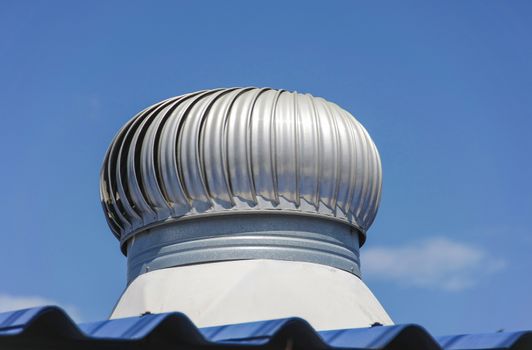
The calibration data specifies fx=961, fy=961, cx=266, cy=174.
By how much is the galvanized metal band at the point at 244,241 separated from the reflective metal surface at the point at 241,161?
194mm

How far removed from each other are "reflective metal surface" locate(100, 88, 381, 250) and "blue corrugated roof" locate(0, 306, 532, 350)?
4.43 metres

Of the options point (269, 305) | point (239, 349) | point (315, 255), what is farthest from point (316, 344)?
point (315, 255)

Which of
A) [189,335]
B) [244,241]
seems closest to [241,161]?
[244,241]

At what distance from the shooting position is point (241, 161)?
16.1m

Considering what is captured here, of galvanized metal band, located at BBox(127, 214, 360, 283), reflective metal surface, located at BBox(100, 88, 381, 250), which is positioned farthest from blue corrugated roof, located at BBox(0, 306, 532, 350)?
reflective metal surface, located at BBox(100, 88, 381, 250)

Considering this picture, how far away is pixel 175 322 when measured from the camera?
1117 centimetres

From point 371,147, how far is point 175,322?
7.43 meters

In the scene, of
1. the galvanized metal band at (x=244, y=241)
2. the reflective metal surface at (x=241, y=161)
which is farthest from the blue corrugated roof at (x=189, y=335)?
the reflective metal surface at (x=241, y=161)

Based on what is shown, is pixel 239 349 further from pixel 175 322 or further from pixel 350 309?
pixel 350 309

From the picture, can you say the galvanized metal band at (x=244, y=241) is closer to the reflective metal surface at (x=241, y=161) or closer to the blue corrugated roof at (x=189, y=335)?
the reflective metal surface at (x=241, y=161)

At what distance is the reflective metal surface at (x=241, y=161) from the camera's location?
16.2 meters

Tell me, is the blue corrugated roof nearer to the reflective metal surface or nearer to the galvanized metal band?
the galvanized metal band

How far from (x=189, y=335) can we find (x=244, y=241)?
16.0ft

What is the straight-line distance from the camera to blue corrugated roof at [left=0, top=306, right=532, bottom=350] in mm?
10789
